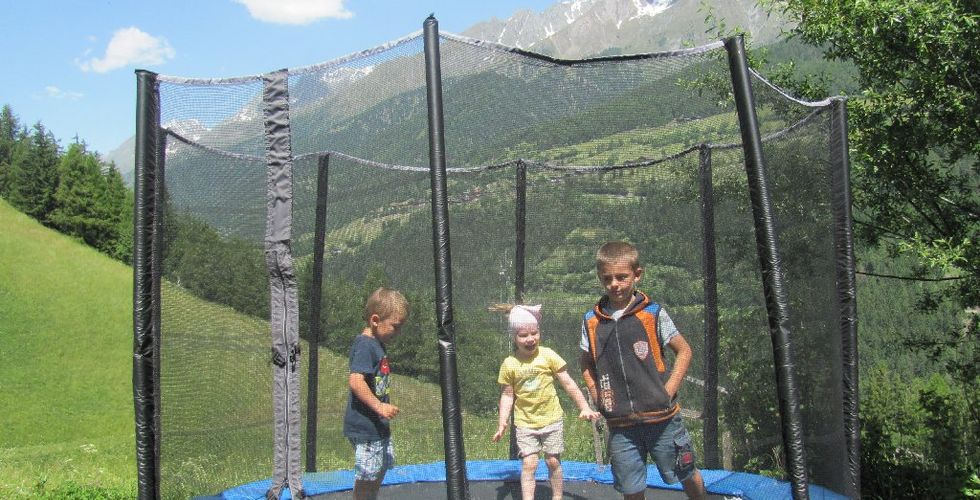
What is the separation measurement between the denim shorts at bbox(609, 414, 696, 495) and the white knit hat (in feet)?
1.61

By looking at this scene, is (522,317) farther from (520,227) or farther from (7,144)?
(7,144)

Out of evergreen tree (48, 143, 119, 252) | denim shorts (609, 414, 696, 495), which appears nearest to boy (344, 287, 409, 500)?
denim shorts (609, 414, 696, 495)

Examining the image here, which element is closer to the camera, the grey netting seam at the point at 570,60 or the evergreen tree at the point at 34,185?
the grey netting seam at the point at 570,60

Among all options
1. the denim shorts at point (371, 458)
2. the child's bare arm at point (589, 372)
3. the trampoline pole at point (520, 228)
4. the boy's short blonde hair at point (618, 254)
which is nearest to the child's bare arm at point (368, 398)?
the denim shorts at point (371, 458)

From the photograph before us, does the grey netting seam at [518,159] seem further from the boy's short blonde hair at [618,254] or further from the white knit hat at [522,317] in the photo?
the white knit hat at [522,317]

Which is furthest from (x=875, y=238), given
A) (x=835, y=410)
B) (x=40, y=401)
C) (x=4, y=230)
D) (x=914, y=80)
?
(x=4, y=230)

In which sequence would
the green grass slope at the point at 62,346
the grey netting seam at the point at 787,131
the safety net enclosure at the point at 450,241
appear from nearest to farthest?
1. the safety net enclosure at the point at 450,241
2. the grey netting seam at the point at 787,131
3. the green grass slope at the point at 62,346

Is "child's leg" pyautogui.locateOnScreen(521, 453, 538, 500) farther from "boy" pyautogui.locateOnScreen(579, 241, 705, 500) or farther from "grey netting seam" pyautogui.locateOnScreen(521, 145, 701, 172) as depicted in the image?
"grey netting seam" pyautogui.locateOnScreen(521, 145, 701, 172)

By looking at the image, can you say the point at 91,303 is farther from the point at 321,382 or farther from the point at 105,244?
the point at 321,382

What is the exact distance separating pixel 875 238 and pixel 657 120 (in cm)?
242

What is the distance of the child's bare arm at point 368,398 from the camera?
2605 millimetres

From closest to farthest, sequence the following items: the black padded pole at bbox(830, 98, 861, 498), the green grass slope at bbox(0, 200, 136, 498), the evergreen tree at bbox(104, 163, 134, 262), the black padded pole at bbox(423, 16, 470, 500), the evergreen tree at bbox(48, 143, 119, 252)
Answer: the black padded pole at bbox(423, 16, 470, 500) < the black padded pole at bbox(830, 98, 861, 498) < the green grass slope at bbox(0, 200, 136, 498) < the evergreen tree at bbox(104, 163, 134, 262) < the evergreen tree at bbox(48, 143, 119, 252)

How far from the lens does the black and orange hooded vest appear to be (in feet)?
8.51

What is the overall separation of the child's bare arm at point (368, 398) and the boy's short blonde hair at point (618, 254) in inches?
32.3
